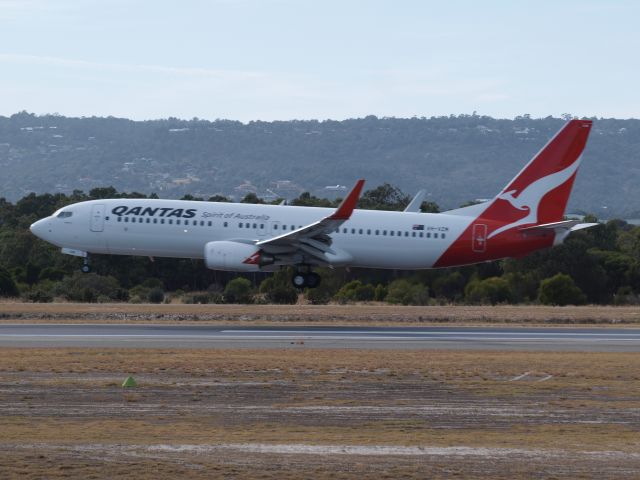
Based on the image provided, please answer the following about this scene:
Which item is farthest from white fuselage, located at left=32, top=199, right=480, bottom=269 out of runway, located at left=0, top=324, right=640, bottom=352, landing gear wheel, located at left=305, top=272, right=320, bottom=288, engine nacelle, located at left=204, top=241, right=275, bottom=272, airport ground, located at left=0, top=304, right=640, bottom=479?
airport ground, located at left=0, top=304, right=640, bottom=479

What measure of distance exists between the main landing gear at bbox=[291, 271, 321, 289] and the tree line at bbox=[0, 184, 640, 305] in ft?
9.64

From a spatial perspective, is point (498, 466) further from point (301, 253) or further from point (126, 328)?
point (301, 253)

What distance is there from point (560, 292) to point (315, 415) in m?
31.9

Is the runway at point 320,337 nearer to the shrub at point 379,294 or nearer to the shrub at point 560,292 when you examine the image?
the shrub at point 560,292

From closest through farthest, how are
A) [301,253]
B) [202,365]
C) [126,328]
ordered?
1. [202,365]
2. [126,328]
3. [301,253]

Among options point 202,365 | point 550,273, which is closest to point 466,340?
point 202,365

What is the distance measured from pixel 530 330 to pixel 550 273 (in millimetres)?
19812

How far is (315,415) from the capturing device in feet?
57.6

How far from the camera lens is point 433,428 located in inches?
650

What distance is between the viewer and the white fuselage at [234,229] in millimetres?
42531

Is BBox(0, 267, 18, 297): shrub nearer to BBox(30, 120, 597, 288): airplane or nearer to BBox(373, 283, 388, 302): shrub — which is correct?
BBox(30, 120, 597, 288): airplane

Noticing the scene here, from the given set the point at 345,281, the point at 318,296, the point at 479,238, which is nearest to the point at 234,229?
the point at 318,296

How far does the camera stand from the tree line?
1850 inches

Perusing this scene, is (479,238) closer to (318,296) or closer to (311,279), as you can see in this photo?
(311,279)
